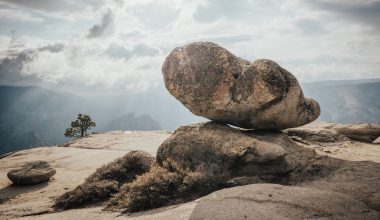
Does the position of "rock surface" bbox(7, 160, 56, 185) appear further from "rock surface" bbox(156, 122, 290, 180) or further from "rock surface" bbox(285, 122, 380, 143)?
"rock surface" bbox(285, 122, 380, 143)

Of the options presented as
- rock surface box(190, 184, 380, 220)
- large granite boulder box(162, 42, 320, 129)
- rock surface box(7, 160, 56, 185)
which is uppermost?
large granite boulder box(162, 42, 320, 129)

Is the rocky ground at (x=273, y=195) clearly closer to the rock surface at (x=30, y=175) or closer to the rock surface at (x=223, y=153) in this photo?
the rock surface at (x=30, y=175)

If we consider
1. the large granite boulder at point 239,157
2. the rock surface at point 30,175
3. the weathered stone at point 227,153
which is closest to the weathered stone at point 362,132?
the large granite boulder at point 239,157

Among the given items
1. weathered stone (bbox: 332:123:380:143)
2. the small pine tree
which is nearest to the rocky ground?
weathered stone (bbox: 332:123:380:143)

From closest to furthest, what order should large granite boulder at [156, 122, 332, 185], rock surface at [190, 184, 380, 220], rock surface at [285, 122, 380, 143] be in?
rock surface at [190, 184, 380, 220]
large granite boulder at [156, 122, 332, 185]
rock surface at [285, 122, 380, 143]

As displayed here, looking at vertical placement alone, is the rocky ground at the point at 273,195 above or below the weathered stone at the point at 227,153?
below

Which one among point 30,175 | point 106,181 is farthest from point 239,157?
point 30,175

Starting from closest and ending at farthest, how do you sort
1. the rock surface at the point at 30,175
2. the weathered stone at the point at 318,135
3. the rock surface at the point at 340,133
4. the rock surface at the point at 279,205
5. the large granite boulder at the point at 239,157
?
the rock surface at the point at 279,205, the large granite boulder at the point at 239,157, the rock surface at the point at 30,175, the weathered stone at the point at 318,135, the rock surface at the point at 340,133

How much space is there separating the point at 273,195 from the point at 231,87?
603cm

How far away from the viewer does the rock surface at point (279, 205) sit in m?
7.89

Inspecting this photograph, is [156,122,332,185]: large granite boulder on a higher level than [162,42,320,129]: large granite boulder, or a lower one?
lower

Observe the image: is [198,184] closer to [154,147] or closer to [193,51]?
[193,51]

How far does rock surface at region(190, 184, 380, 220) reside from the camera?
25.9ft

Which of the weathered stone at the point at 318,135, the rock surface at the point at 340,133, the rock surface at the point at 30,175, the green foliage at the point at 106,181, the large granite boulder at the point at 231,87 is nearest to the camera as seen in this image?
the green foliage at the point at 106,181
